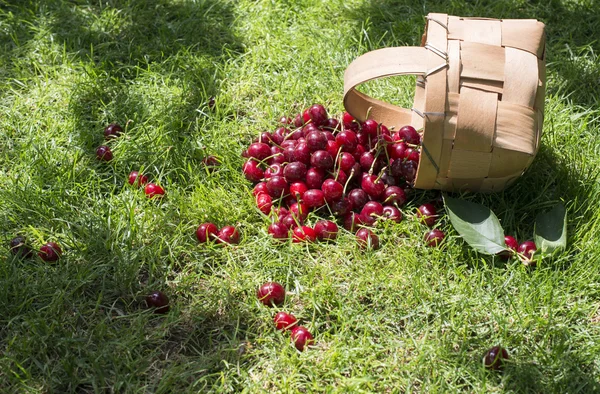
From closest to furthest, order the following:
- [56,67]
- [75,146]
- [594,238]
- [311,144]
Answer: [594,238] → [311,144] → [75,146] → [56,67]

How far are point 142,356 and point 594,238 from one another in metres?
1.70

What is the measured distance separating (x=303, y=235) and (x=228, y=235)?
0.97ft

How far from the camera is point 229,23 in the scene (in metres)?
3.86

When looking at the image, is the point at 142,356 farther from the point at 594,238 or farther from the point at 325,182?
the point at 594,238

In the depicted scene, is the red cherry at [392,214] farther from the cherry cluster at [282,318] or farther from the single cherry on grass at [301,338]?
the single cherry on grass at [301,338]

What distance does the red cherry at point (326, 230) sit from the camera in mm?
2617

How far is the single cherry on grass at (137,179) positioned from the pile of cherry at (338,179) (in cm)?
46

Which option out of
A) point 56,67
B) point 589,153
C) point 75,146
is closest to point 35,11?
point 56,67

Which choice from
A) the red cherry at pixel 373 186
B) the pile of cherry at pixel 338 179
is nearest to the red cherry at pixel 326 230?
the pile of cherry at pixel 338 179

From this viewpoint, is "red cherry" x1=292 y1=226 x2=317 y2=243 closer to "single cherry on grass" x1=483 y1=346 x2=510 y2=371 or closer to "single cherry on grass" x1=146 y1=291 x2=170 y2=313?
"single cherry on grass" x1=146 y1=291 x2=170 y2=313

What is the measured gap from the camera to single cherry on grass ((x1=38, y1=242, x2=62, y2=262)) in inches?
99.3

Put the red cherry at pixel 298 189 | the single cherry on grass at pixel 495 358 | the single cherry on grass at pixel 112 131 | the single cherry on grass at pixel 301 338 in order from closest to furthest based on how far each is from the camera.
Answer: the single cherry on grass at pixel 495 358 < the single cherry on grass at pixel 301 338 < the red cherry at pixel 298 189 < the single cherry on grass at pixel 112 131

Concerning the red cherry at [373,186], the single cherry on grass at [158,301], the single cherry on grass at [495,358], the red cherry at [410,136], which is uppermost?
the red cherry at [410,136]

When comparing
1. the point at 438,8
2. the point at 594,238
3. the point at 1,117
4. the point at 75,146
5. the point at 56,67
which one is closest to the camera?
the point at 594,238
